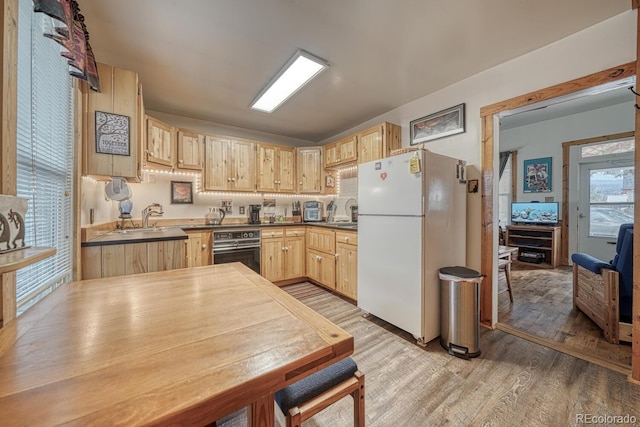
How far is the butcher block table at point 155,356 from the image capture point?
0.45 meters

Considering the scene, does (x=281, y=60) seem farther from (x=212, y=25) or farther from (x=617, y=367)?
(x=617, y=367)

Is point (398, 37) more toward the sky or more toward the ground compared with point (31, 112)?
more toward the sky

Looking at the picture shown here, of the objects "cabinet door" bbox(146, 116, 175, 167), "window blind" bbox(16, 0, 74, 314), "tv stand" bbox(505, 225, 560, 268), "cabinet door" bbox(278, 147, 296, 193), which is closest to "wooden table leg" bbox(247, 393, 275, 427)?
"window blind" bbox(16, 0, 74, 314)

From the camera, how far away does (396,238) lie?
2258 mm

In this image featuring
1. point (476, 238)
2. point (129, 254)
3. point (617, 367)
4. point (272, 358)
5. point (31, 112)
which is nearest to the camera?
point (272, 358)

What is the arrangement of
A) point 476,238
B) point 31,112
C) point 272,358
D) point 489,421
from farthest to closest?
point 476,238 → point 489,421 → point 31,112 → point 272,358

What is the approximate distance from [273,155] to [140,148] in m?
2.00

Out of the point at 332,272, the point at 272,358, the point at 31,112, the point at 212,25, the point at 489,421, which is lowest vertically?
the point at 489,421

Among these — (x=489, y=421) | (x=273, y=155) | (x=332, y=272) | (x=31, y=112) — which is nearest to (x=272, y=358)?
(x=489, y=421)

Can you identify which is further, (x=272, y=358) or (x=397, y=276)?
(x=397, y=276)

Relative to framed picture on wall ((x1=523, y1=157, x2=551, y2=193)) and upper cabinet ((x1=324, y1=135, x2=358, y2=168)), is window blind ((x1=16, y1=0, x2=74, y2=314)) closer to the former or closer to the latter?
upper cabinet ((x1=324, y1=135, x2=358, y2=168))

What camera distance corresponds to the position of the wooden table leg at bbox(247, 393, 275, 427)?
60 centimetres

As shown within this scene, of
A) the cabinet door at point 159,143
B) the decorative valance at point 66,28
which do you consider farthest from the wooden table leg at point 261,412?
the cabinet door at point 159,143

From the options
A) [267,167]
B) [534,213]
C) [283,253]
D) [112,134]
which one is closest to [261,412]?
[112,134]
